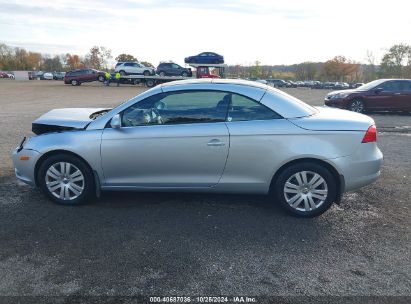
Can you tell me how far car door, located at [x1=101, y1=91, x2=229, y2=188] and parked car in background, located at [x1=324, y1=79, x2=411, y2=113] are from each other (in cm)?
1097

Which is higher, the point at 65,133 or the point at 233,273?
the point at 65,133

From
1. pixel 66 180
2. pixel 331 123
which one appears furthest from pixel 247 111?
pixel 66 180

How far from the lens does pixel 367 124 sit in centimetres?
412

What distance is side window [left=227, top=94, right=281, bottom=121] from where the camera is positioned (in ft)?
13.5

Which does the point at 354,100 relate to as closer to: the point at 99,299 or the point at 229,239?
the point at 229,239

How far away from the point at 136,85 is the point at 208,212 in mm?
35584

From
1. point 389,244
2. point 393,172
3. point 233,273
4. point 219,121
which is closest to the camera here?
point 233,273

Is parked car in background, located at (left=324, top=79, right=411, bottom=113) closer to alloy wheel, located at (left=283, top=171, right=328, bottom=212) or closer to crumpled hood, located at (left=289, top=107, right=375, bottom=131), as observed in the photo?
crumpled hood, located at (left=289, top=107, right=375, bottom=131)

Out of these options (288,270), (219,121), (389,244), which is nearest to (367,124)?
(389,244)

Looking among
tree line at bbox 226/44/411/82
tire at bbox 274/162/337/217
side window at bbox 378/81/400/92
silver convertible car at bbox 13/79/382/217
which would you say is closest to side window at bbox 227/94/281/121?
silver convertible car at bbox 13/79/382/217

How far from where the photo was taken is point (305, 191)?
412 centimetres

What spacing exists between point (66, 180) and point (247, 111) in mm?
2459

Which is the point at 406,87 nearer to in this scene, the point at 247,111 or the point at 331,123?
the point at 331,123

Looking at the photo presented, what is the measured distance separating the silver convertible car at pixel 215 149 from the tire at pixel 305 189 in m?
0.01
